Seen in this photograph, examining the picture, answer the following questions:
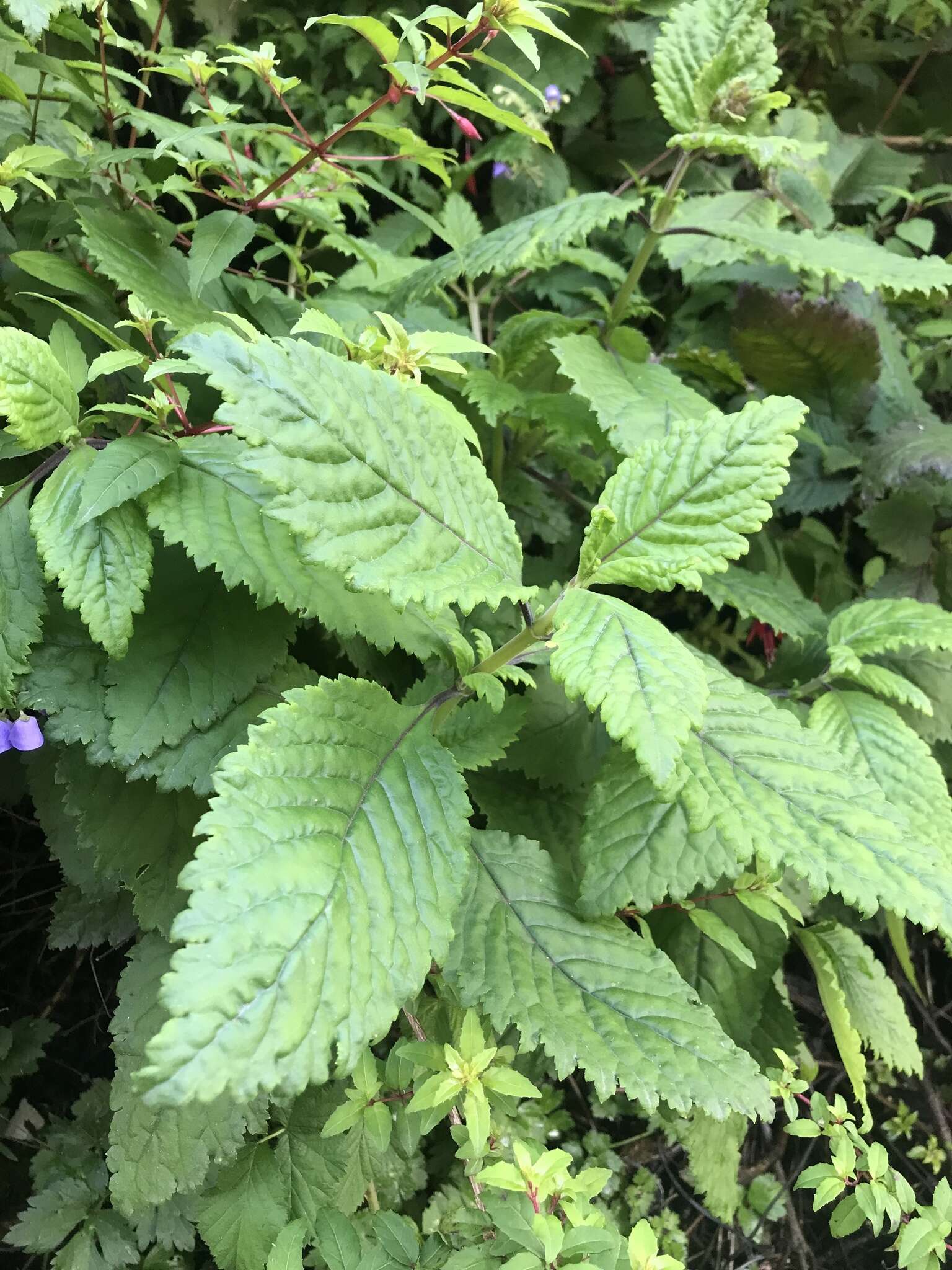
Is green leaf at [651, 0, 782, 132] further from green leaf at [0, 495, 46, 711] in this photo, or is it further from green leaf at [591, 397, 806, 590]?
green leaf at [0, 495, 46, 711]

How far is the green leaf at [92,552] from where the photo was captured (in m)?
0.63

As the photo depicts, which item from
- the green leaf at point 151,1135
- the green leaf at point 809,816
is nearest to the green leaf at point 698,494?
the green leaf at point 809,816

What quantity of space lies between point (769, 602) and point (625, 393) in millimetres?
381

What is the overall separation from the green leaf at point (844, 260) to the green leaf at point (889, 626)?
0.42m

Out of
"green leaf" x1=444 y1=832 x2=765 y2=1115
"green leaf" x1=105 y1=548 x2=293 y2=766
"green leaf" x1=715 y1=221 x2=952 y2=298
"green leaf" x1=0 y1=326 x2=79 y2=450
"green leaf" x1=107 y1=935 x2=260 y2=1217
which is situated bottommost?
"green leaf" x1=107 y1=935 x2=260 y2=1217

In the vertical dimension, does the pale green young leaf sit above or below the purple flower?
above

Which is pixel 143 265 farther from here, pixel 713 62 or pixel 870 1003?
pixel 870 1003

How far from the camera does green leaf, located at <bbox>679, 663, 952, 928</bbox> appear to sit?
1.95 ft

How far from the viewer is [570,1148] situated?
124cm

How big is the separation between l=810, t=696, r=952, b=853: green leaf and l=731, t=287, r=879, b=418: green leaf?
748 millimetres

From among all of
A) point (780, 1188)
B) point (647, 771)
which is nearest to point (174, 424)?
point (647, 771)

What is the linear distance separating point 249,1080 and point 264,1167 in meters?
0.60

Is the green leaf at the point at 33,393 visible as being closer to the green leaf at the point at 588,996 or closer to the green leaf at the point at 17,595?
the green leaf at the point at 17,595

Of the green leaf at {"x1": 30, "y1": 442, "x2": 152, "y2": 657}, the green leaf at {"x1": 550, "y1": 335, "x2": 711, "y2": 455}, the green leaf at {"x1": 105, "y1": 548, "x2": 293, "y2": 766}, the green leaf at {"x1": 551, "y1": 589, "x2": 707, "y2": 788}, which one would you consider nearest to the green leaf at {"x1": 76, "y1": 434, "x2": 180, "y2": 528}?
the green leaf at {"x1": 30, "y1": 442, "x2": 152, "y2": 657}
